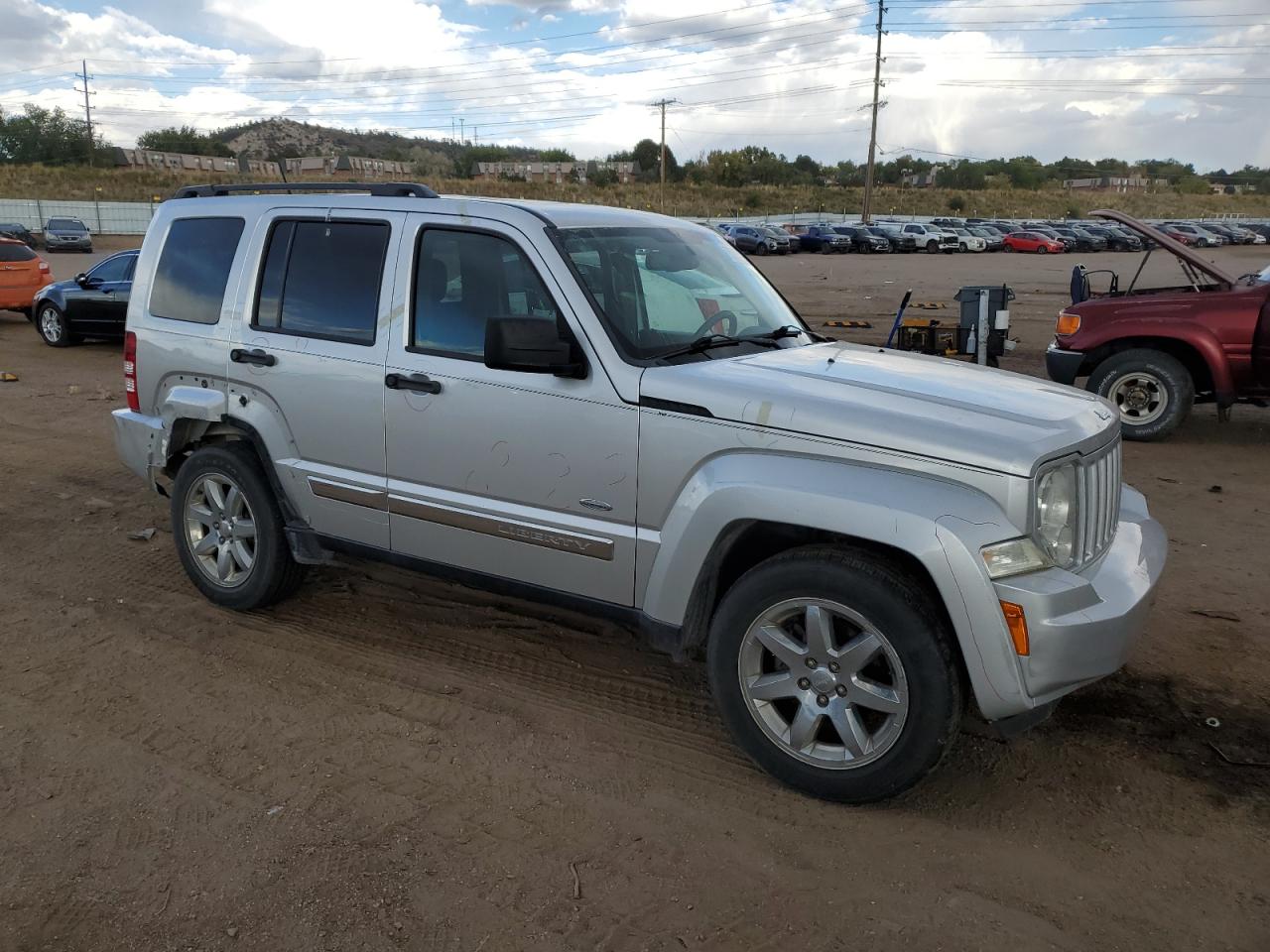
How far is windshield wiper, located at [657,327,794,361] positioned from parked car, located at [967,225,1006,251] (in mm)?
51575

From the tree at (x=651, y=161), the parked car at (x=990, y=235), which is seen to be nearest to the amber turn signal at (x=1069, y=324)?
the parked car at (x=990, y=235)

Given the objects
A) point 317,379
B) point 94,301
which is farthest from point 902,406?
point 94,301

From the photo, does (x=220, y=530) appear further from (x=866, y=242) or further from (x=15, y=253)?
(x=866, y=242)

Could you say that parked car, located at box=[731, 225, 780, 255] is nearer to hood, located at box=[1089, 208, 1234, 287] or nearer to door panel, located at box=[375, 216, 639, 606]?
hood, located at box=[1089, 208, 1234, 287]

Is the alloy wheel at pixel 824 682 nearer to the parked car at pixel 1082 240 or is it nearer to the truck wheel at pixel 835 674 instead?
the truck wheel at pixel 835 674

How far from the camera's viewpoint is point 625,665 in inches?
177

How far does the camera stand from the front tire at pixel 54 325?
14.9 metres

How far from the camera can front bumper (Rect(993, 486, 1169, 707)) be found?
3016mm

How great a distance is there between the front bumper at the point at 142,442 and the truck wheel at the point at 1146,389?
7.58m

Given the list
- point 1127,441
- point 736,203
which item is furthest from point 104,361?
point 736,203

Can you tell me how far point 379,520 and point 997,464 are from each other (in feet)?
8.59

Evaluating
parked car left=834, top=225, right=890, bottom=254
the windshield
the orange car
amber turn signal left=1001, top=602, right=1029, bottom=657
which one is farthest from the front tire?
parked car left=834, top=225, right=890, bottom=254

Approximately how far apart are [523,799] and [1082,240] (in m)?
55.3

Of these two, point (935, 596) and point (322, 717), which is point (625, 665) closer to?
point (322, 717)
